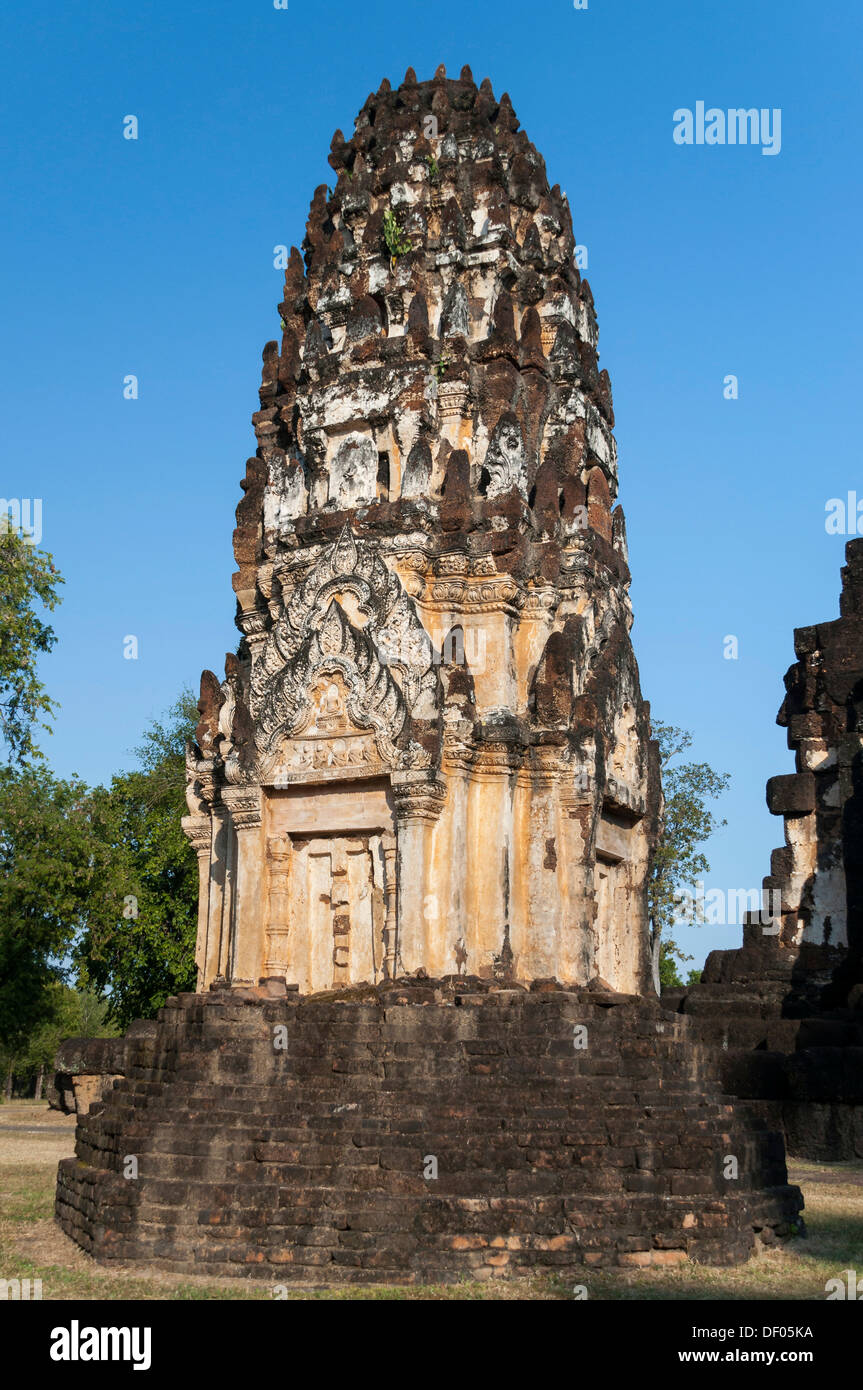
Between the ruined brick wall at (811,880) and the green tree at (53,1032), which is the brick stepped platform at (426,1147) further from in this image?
the green tree at (53,1032)

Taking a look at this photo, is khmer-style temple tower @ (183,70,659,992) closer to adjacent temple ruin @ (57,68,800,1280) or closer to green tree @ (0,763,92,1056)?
adjacent temple ruin @ (57,68,800,1280)

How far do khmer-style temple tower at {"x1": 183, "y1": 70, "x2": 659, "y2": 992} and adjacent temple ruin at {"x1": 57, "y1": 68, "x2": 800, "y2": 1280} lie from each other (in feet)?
0.12

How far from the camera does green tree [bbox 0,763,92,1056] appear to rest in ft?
105

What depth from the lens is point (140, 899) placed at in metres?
32.6

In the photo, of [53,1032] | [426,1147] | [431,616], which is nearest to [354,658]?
[431,616]

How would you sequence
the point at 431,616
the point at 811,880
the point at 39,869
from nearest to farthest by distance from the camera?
the point at 431,616, the point at 811,880, the point at 39,869

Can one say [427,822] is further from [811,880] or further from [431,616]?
[811,880]

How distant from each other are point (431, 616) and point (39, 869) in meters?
19.6

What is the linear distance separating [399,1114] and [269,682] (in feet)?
17.0

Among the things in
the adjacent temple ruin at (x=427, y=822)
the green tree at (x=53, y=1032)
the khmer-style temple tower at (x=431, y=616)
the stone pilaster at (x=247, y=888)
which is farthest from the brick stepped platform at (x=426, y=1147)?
the green tree at (x=53, y=1032)

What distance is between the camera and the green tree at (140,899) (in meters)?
32.5

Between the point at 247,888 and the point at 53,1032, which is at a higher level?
the point at 247,888

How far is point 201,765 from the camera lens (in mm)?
16156
